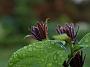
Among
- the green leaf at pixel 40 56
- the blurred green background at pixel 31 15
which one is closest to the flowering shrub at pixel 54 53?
the green leaf at pixel 40 56

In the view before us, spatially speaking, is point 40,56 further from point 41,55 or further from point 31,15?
point 31,15

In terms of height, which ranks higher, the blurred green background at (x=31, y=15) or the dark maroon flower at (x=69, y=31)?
the blurred green background at (x=31, y=15)

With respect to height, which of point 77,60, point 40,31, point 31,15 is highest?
point 31,15

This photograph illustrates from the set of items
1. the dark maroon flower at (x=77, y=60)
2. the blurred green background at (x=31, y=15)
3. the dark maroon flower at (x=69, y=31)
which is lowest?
the dark maroon flower at (x=77, y=60)

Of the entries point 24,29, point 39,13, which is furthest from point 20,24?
point 39,13

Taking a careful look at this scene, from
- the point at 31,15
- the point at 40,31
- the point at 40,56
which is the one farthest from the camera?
the point at 31,15

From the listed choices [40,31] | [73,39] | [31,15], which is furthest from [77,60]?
[31,15]

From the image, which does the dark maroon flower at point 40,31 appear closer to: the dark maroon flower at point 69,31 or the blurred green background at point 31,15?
the dark maroon flower at point 69,31
